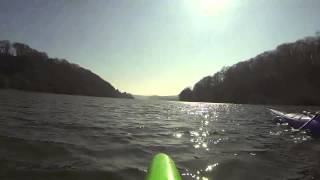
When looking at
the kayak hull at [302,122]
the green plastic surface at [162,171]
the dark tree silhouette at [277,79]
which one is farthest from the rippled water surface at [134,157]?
the dark tree silhouette at [277,79]

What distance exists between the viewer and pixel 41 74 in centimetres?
13012

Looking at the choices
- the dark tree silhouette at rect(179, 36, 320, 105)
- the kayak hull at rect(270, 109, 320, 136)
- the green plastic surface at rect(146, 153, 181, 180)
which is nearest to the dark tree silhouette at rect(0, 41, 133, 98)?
the dark tree silhouette at rect(179, 36, 320, 105)

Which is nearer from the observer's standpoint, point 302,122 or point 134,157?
point 134,157


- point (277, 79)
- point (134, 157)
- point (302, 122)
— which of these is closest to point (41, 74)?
point (277, 79)

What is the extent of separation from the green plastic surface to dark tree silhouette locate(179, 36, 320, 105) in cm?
10097

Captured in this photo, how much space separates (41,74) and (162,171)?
132 meters

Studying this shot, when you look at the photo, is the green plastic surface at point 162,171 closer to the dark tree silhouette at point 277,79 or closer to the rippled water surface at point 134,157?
the rippled water surface at point 134,157

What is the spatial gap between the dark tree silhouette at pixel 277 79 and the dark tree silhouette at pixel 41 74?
5734 centimetres

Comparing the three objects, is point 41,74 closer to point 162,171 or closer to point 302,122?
point 302,122

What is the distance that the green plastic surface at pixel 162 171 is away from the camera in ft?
20.5

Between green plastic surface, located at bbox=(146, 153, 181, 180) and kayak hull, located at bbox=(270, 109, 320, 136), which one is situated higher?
kayak hull, located at bbox=(270, 109, 320, 136)

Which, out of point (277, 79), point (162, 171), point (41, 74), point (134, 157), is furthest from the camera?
point (41, 74)

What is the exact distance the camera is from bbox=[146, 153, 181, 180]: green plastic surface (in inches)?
246

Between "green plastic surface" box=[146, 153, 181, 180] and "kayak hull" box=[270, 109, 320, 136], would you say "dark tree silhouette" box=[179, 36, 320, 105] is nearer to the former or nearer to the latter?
"kayak hull" box=[270, 109, 320, 136]
